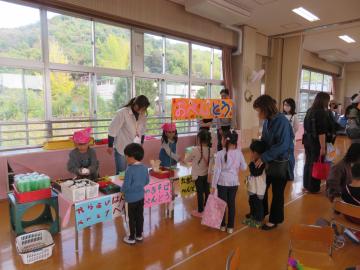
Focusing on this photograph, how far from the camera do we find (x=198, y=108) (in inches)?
116

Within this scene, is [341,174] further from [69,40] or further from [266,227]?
[69,40]

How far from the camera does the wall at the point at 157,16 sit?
398 cm

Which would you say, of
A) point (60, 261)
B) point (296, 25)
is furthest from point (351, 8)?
point (60, 261)

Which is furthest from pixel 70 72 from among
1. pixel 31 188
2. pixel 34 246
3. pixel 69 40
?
pixel 34 246

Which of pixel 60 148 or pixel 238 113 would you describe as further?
pixel 238 113

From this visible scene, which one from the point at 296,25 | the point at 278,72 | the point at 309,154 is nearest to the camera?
the point at 309,154

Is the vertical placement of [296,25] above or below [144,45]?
above

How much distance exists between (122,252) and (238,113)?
525 centimetres

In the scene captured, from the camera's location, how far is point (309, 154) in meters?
3.86

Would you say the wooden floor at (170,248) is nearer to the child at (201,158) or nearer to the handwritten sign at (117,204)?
the handwritten sign at (117,204)

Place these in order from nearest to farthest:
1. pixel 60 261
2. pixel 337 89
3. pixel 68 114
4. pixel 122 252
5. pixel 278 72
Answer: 1. pixel 60 261
2. pixel 122 252
3. pixel 68 114
4. pixel 278 72
5. pixel 337 89

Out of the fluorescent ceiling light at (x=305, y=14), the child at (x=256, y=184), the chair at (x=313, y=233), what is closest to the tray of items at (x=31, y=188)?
the child at (x=256, y=184)

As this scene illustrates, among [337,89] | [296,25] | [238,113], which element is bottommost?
[238,113]

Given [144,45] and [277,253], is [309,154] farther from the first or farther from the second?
[144,45]
